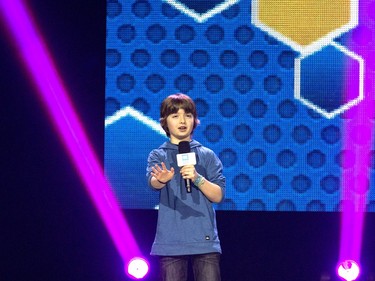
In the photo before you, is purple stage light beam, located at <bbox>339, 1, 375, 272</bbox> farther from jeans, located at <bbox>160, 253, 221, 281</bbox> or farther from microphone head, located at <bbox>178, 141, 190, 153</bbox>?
microphone head, located at <bbox>178, 141, 190, 153</bbox>

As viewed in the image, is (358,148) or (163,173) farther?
(358,148)

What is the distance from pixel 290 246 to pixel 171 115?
131 cm

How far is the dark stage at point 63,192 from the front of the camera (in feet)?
12.7

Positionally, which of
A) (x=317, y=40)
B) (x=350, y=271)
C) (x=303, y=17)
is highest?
(x=303, y=17)

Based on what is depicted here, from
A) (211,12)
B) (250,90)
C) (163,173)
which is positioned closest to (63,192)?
(250,90)

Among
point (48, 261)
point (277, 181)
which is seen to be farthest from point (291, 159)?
point (48, 261)

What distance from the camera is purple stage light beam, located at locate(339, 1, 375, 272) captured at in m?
3.73

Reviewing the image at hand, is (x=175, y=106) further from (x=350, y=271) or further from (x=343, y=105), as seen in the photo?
(x=350, y=271)

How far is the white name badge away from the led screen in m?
1.15

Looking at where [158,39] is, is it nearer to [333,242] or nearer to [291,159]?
[291,159]

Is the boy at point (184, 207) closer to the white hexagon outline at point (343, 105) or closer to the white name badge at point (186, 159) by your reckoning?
the white name badge at point (186, 159)

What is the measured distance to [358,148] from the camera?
3.74 metres

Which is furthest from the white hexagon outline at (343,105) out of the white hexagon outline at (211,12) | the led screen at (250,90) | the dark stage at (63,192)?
the dark stage at (63,192)

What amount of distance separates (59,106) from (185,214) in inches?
56.3
